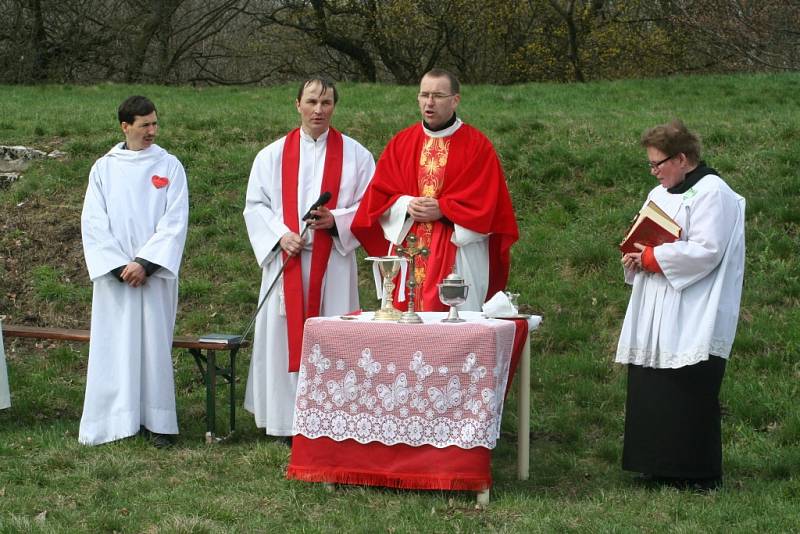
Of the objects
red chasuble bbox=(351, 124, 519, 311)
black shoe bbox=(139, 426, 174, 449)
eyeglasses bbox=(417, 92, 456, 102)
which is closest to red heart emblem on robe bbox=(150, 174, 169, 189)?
red chasuble bbox=(351, 124, 519, 311)

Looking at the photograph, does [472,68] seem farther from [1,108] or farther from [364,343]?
[364,343]

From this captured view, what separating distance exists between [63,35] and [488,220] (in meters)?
16.0

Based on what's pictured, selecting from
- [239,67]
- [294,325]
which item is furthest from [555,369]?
[239,67]

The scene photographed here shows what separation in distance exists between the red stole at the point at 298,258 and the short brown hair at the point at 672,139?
6.61 feet

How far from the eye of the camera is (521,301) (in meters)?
9.16

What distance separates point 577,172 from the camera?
1100 cm

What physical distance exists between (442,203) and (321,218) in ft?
2.78

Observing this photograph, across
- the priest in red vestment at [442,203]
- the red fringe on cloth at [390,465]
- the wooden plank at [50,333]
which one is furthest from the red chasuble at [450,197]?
the wooden plank at [50,333]

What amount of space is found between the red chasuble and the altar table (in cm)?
75

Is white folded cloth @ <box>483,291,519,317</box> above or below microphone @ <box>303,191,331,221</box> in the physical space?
below

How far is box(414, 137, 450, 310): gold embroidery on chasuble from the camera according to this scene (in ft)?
21.1

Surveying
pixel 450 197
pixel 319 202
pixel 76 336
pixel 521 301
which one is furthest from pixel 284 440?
pixel 521 301

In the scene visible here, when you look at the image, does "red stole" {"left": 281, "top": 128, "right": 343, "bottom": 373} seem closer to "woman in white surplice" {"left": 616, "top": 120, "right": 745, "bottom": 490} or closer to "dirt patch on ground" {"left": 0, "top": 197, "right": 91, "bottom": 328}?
"woman in white surplice" {"left": 616, "top": 120, "right": 745, "bottom": 490}

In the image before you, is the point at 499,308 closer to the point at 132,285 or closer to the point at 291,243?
the point at 291,243
